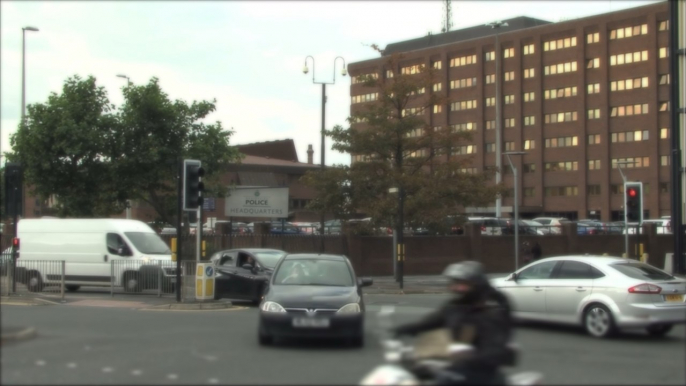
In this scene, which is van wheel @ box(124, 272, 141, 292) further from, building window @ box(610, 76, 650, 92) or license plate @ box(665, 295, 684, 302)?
building window @ box(610, 76, 650, 92)

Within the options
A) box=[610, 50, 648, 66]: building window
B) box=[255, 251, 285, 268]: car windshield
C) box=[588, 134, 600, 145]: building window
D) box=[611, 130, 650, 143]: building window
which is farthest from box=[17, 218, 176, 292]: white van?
box=[588, 134, 600, 145]: building window

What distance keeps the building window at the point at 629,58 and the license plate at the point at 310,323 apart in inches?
2482

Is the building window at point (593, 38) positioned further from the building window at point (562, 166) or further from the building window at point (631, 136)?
the building window at point (562, 166)

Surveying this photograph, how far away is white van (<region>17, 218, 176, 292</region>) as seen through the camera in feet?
81.1

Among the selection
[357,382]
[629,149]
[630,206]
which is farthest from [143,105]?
[629,149]

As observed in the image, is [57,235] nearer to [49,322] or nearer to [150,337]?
[49,322]

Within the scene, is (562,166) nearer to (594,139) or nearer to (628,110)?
(594,139)

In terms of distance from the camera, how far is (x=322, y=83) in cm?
3506

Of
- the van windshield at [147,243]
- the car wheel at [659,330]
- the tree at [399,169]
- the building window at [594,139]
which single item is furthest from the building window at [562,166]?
the car wheel at [659,330]

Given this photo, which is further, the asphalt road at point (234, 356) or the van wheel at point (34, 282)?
the van wheel at point (34, 282)

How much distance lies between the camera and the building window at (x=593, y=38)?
7220 centimetres

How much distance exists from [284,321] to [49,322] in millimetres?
5906

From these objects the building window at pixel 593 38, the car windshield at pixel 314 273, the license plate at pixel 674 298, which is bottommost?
the license plate at pixel 674 298

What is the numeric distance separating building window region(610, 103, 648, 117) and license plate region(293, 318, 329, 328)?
62.8 meters
